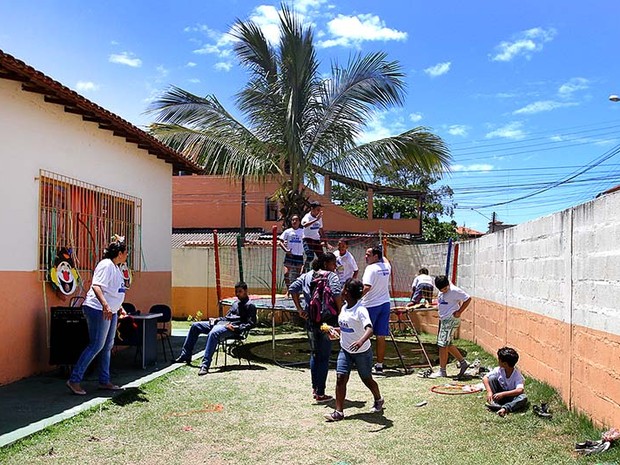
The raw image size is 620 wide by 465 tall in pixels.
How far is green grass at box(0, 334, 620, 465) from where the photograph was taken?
5.23 m

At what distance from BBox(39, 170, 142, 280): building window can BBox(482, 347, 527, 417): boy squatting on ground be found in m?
5.76

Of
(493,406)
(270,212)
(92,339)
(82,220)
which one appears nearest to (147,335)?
(92,339)

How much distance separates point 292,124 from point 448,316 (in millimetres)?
6544

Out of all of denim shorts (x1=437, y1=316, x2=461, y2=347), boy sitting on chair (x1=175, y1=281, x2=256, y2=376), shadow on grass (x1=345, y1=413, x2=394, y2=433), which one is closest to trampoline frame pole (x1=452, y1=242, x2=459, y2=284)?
denim shorts (x1=437, y1=316, x2=461, y2=347)

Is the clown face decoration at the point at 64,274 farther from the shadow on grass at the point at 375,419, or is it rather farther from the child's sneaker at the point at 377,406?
the child's sneaker at the point at 377,406

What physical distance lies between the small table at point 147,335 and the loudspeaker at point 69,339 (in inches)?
33.5

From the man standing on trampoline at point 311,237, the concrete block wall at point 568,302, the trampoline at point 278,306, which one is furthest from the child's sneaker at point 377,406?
the man standing on trampoline at point 311,237

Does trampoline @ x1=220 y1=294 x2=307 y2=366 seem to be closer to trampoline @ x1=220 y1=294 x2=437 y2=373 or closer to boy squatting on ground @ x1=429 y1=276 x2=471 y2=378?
trampoline @ x1=220 y1=294 x2=437 y2=373

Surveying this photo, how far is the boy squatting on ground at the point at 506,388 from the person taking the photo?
21.1ft

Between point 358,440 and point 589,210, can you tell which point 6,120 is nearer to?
point 358,440

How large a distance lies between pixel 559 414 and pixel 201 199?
25.0 metres

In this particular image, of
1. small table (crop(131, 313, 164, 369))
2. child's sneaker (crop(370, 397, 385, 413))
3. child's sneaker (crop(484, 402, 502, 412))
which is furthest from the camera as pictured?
small table (crop(131, 313, 164, 369))

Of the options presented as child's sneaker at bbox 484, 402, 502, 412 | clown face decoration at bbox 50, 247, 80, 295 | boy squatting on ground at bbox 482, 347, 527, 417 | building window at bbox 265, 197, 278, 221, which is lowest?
child's sneaker at bbox 484, 402, 502, 412

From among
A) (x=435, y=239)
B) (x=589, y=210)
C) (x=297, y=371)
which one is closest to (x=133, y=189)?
(x=297, y=371)
